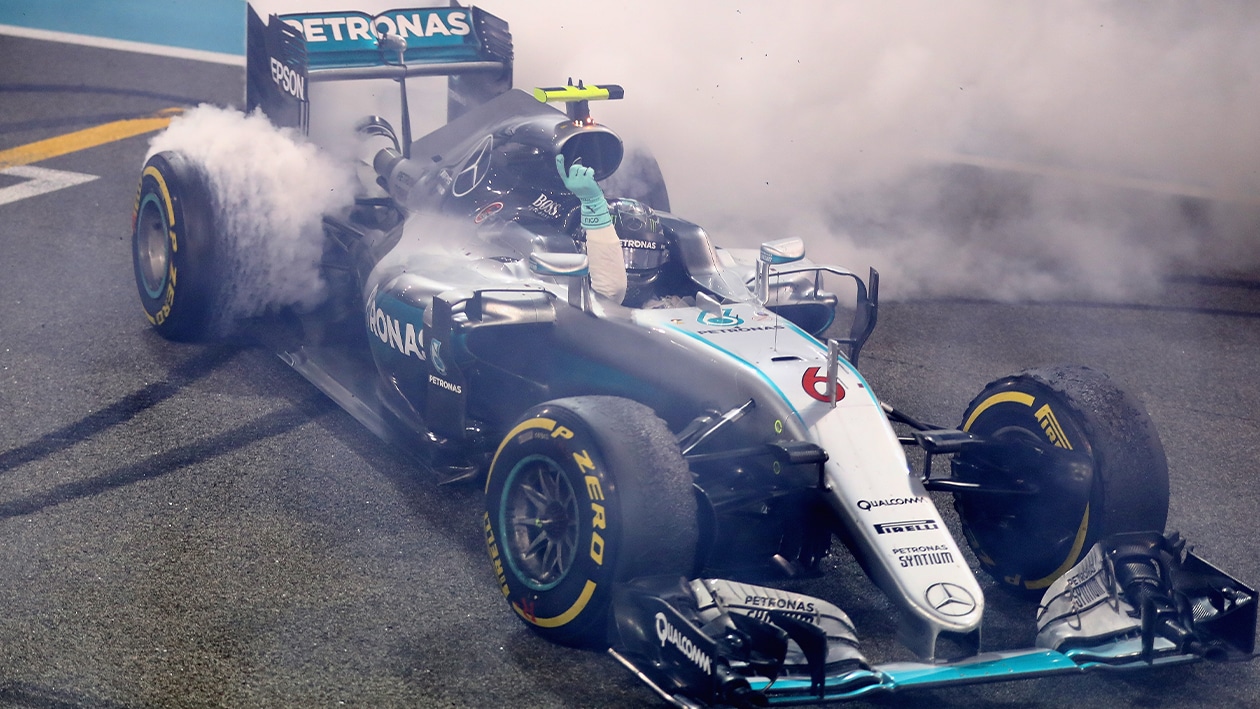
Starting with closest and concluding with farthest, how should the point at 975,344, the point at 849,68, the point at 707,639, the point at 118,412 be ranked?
the point at 707,639 → the point at 118,412 → the point at 975,344 → the point at 849,68

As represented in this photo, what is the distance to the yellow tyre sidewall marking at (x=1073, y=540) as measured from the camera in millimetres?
3865

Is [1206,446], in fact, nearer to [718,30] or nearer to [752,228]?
[752,228]

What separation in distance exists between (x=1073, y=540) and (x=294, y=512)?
2.63m

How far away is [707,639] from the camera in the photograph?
310cm

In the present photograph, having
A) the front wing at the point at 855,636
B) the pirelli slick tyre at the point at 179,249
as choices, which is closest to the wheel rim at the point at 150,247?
the pirelli slick tyre at the point at 179,249

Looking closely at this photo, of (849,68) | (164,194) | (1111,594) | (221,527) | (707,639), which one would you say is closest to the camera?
(707,639)

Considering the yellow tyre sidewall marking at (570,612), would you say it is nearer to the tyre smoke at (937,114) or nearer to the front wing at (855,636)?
the front wing at (855,636)

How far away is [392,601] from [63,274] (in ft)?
12.7

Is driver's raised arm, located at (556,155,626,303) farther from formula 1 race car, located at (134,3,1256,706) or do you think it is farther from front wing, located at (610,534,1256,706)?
front wing, located at (610,534,1256,706)

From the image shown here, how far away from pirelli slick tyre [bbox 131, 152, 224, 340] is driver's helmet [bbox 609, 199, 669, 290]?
1.97 m

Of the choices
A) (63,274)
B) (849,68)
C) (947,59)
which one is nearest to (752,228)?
(849,68)

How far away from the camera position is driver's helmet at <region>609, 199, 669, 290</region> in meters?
4.95

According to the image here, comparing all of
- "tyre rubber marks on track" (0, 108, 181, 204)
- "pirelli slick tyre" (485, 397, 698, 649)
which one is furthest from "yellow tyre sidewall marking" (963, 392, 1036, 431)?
"tyre rubber marks on track" (0, 108, 181, 204)

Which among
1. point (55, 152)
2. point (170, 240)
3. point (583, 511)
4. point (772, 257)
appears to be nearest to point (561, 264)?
point (772, 257)
